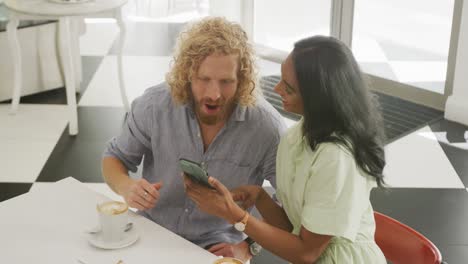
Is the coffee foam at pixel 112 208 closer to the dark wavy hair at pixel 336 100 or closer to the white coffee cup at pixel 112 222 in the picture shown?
the white coffee cup at pixel 112 222

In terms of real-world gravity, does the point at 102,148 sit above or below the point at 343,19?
below

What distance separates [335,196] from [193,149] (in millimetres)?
483

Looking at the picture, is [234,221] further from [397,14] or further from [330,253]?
[397,14]

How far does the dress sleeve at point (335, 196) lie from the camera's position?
1523mm

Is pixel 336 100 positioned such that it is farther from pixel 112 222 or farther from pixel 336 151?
pixel 112 222

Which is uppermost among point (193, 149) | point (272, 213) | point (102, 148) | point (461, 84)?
point (193, 149)

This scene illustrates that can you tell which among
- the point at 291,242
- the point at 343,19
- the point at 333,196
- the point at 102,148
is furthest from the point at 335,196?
the point at 343,19

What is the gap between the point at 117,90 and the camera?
438 centimetres

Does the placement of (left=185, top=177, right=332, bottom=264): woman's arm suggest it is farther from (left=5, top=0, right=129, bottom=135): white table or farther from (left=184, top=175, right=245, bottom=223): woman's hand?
(left=5, top=0, right=129, bottom=135): white table

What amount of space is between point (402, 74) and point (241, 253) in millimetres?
2786

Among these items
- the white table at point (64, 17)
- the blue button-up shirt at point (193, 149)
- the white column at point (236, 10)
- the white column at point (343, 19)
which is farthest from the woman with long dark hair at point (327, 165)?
the white column at point (236, 10)

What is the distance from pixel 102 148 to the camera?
358 centimetres

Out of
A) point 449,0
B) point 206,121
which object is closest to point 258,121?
point 206,121

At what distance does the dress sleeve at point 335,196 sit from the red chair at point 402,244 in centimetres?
12
